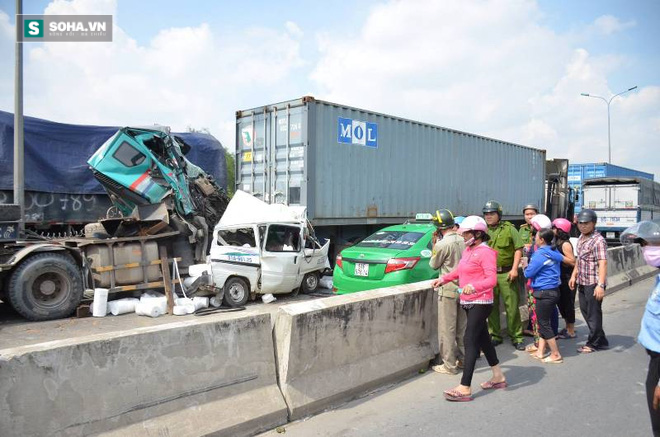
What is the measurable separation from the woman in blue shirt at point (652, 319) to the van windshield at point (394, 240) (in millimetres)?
4816

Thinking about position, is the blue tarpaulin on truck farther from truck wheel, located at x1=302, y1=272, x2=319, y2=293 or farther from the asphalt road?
the asphalt road

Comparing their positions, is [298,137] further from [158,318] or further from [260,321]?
[260,321]

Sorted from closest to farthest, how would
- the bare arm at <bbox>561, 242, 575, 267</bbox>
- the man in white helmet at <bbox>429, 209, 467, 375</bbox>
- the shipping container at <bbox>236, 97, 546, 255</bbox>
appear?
the man in white helmet at <bbox>429, 209, 467, 375</bbox> < the bare arm at <bbox>561, 242, 575, 267</bbox> < the shipping container at <bbox>236, 97, 546, 255</bbox>

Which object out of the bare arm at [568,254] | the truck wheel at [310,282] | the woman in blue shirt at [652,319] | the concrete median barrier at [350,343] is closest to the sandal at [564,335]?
the bare arm at [568,254]

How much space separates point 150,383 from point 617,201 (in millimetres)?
23374

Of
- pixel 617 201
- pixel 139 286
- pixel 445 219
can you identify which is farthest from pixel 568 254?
pixel 617 201

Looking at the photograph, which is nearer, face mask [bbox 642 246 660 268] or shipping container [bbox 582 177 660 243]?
face mask [bbox 642 246 660 268]

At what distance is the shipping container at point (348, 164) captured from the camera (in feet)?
35.0

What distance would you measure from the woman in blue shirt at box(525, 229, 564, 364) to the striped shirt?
0.84 meters

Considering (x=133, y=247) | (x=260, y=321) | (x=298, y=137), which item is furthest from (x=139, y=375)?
(x=298, y=137)

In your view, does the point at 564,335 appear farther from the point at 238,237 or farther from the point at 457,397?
the point at 238,237

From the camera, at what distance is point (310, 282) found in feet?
33.4

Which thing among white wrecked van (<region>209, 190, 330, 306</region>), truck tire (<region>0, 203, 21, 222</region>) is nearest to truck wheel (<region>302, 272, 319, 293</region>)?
white wrecked van (<region>209, 190, 330, 306</region>)

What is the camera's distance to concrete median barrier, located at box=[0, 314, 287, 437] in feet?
9.05
